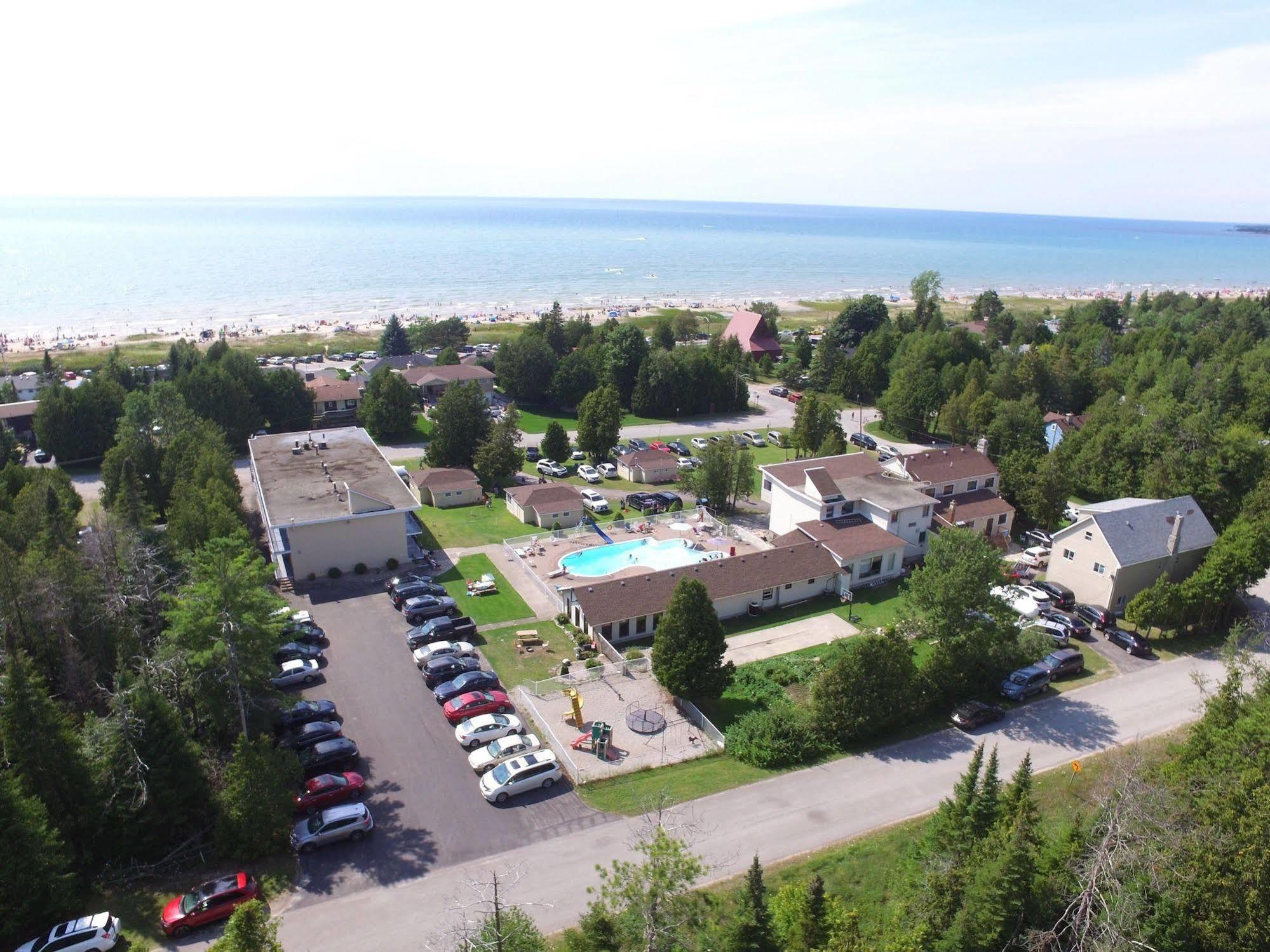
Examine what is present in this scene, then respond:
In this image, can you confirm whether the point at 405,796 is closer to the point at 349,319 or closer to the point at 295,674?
the point at 295,674

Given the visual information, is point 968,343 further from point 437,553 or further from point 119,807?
point 119,807

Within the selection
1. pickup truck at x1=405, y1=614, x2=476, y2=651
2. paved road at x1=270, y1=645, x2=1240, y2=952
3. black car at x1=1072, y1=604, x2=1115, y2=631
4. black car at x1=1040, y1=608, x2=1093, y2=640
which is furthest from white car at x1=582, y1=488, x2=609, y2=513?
black car at x1=1072, y1=604, x2=1115, y2=631

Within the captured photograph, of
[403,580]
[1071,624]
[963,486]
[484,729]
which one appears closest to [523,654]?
[484,729]

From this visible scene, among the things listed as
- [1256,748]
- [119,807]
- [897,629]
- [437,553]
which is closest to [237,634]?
[119,807]

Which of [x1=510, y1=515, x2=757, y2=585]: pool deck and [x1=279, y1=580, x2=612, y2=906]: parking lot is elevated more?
[x1=510, y1=515, x2=757, y2=585]: pool deck

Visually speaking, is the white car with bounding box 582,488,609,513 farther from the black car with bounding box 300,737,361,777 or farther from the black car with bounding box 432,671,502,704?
the black car with bounding box 300,737,361,777

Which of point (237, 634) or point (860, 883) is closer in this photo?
point (860, 883)

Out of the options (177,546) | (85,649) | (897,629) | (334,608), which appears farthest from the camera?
(334,608)
